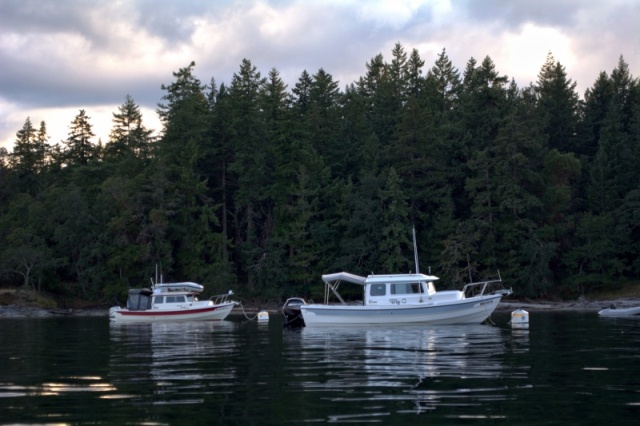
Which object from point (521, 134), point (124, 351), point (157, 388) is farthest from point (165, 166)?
point (157, 388)

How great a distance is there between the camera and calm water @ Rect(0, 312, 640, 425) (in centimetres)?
1364

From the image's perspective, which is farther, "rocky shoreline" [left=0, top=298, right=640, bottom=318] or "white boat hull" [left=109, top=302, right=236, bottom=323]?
"rocky shoreline" [left=0, top=298, right=640, bottom=318]

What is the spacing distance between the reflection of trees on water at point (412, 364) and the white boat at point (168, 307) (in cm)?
1660

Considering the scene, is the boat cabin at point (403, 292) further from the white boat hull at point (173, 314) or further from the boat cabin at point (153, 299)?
the boat cabin at point (153, 299)

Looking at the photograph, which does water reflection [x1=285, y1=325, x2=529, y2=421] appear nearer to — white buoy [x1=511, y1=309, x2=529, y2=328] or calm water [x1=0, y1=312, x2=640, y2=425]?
calm water [x1=0, y1=312, x2=640, y2=425]

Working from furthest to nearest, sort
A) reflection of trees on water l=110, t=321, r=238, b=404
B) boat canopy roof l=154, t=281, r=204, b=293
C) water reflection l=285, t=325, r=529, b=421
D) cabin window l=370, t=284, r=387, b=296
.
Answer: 1. boat canopy roof l=154, t=281, r=204, b=293
2. cabin window l=370, t=284, r=387, b=296
3. reflection of trees on water l=110, t=321, r=238, b=404
4. water reflection l=285, t=325, r=529, b=421

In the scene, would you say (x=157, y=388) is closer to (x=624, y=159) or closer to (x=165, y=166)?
(x=165, y=166)

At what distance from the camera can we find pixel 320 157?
77.4 meters

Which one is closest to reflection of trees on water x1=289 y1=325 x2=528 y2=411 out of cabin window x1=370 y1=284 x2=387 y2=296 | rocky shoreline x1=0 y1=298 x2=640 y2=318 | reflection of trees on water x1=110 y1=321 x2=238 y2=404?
Result: reflection of trees on water x1=110 y1=321 x2=238 y2=404

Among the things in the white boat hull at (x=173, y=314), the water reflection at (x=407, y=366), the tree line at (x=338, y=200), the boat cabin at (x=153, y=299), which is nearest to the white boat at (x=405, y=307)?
the water reflection at (x=407, y=366)

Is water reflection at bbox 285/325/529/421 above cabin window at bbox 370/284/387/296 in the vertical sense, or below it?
below

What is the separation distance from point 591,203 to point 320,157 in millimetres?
25706

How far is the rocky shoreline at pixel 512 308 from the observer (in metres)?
62.4

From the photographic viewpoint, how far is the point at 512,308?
206ft
